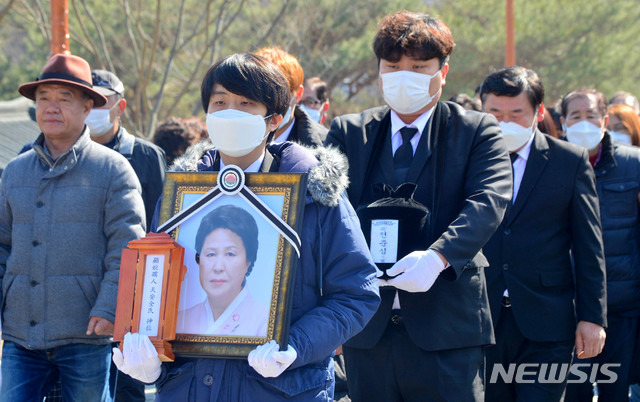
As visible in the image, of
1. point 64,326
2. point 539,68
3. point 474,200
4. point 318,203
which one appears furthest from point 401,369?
point 539,68

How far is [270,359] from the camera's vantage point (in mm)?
2393

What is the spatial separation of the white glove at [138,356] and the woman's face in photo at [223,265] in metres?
0.26

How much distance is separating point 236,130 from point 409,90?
1.08 meters

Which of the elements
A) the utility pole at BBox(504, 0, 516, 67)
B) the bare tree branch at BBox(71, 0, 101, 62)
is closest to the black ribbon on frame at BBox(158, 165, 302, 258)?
the bare tree branch at BBox(71, 0, 101, 62)

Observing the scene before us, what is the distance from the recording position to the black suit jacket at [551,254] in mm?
4137

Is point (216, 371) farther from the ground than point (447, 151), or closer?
closer

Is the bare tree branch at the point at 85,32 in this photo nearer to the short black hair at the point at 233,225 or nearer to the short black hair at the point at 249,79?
the short black hair at the point at 249,79

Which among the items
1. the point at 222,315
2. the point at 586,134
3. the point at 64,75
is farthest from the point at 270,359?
the point at 586,134

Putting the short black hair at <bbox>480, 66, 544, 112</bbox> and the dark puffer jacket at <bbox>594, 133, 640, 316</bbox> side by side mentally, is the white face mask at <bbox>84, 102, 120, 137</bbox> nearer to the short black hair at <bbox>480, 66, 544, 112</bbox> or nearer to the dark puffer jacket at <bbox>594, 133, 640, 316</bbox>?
the short black hair at <bbox>480, 66, 544, 112</bbox>

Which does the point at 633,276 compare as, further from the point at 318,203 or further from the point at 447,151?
the point at 318,203

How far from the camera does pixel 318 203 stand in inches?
106

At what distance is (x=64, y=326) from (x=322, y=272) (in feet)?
5.88

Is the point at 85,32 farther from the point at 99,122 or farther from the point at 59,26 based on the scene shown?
the point at 99,122

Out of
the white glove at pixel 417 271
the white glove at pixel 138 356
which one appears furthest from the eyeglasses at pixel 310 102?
the white glove at pixel 138 356
